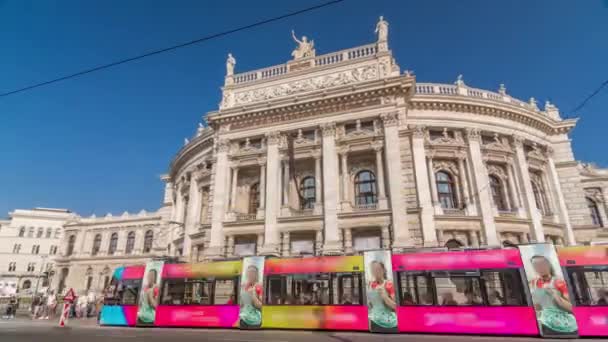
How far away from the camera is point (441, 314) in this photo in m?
11.3

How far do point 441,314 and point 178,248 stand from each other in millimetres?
25920

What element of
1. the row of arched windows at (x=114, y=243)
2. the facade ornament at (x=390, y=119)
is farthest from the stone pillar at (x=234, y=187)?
the row of arched windows at (x=114, y=243)

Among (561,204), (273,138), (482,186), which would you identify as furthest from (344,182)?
(561,204)

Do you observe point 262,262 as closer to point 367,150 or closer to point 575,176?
point 367,150

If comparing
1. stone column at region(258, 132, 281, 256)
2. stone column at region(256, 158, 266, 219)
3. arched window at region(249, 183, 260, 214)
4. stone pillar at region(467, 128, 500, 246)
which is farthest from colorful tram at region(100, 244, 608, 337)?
arched window at region(249, 183, 260, 214)

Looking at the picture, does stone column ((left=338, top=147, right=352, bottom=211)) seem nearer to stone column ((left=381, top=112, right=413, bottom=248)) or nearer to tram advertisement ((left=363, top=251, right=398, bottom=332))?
stone column ((left=381, top=112, right=413, bottom=248))

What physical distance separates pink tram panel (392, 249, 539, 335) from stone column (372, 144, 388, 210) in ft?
26.2

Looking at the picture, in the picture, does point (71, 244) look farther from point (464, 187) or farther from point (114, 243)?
point (464, 187)

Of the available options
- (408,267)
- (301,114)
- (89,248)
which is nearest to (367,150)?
(301,114)

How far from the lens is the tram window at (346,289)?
1239 centimetres

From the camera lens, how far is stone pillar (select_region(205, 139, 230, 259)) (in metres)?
22.5

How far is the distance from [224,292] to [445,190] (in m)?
16.5

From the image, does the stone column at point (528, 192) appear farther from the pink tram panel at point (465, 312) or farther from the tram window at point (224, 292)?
the tram window at point (224, 292)

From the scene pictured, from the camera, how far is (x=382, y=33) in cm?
2347
